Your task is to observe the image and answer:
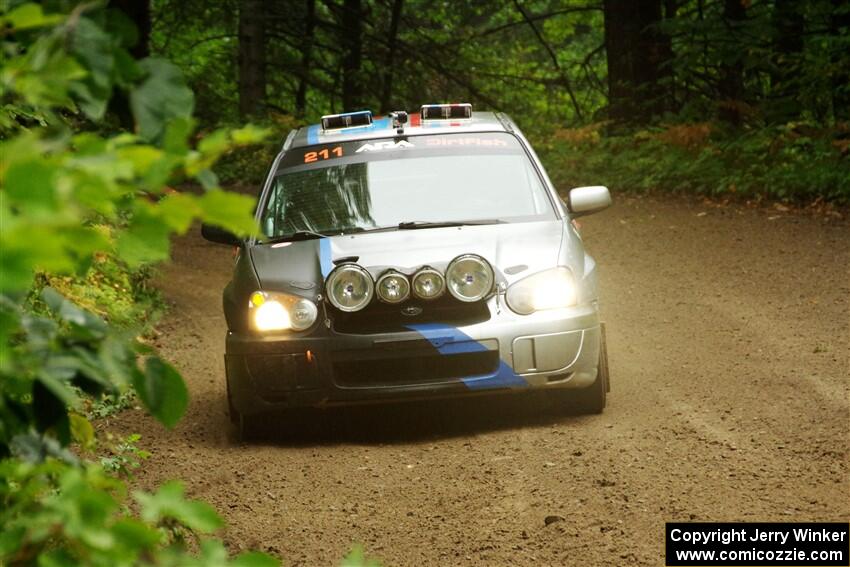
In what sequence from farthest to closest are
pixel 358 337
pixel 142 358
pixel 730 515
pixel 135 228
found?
pixel 358 337, pixel 730 515, pixel 142 358, pixel 135 228

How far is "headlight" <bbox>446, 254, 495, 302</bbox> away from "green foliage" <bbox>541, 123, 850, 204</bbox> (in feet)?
31.0

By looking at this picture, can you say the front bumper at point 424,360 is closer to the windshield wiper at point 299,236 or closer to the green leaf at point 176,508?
the windshield wiper at point 299,236

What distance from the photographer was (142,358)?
83.6 inches

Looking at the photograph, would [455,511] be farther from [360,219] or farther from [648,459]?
[360,219]

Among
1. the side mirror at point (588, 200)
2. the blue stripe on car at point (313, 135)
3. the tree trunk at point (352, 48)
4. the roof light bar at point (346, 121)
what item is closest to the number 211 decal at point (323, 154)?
the blue stripe on car at point (313, 135)

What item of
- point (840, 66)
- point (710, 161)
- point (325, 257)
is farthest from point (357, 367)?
point (840, 66)

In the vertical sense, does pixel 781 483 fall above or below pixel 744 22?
below

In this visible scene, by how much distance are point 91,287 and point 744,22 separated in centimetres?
1238

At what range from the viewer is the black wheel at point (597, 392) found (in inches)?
280

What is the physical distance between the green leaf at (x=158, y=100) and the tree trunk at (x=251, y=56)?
2178 cm

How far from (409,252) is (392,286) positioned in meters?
0.29

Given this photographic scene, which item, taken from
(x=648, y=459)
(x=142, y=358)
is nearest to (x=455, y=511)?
(x=648, y=459)

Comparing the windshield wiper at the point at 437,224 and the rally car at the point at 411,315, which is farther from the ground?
the windshield wiper at the point at 437,224

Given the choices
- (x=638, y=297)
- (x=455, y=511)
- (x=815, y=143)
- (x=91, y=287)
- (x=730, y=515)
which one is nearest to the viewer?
(x=730, y=515)
